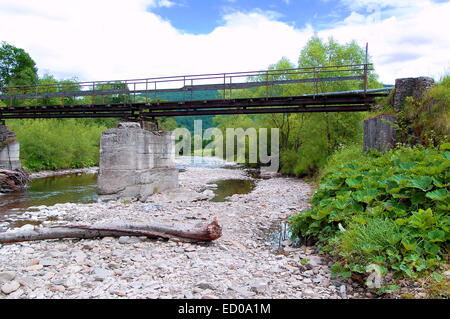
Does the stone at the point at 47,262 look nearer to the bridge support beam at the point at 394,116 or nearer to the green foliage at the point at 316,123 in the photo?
the bridge support beam at the point at 394,116

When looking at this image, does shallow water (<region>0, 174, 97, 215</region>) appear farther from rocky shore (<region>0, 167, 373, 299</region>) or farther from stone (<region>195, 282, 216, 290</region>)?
stone (<region>195, 282, 216, 290</region>)

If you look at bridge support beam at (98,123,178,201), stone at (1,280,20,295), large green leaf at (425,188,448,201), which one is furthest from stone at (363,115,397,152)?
stone at (1,280,20,295)

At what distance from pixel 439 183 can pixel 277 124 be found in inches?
963

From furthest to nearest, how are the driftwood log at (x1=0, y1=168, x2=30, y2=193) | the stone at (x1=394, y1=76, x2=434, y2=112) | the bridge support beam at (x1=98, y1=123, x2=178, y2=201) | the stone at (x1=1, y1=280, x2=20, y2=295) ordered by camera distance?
the driftwood log at (x1=0, y1=168, x2=30, y2=193)
the bridge support beam at (x1=98, y1=123, x2=178, y2=201)
the stone at (x1=394, y1=76, x2=434, y2=112)
the stone at (x1=1, y1=280, x2=20, y2=295)

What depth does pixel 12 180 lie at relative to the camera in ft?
55.8

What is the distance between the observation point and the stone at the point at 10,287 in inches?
148

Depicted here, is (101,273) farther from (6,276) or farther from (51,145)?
(51,145)

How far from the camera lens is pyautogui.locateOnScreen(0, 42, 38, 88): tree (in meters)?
45.2

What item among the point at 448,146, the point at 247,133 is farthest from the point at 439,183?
the point at 247,133

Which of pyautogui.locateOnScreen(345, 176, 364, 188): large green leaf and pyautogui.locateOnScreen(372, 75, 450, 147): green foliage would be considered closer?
pyautogui.locateOnScreen(345, 176, 364, 188): large green leaf

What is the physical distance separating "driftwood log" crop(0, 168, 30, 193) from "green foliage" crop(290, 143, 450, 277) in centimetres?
1699

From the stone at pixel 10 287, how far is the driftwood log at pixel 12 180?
1534 cm

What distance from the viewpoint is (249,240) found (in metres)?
6.52

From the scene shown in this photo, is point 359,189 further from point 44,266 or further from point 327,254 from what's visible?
point 44,266
